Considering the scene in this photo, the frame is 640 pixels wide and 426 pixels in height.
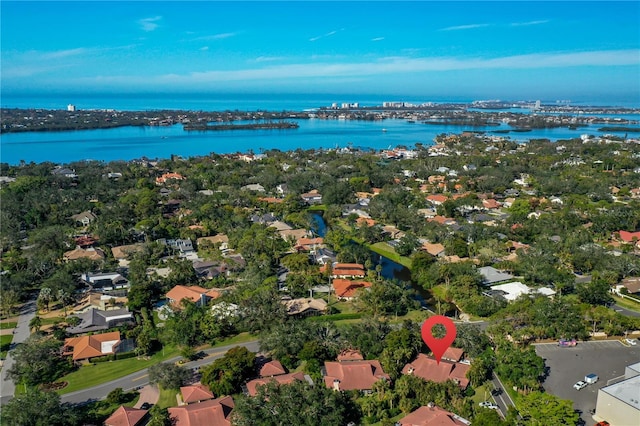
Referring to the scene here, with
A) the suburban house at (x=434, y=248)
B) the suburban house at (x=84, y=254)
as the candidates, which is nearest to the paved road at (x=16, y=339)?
the suburban house at (x=84, y=254)

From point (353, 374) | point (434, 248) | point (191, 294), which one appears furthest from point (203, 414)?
point (434, 248)

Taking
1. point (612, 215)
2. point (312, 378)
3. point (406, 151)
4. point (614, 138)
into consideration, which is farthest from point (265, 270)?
point (614, 138)

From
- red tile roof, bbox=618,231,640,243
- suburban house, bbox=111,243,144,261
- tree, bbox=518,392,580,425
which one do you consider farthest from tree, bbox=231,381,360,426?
red tile roof, bbox=618,231,640,243

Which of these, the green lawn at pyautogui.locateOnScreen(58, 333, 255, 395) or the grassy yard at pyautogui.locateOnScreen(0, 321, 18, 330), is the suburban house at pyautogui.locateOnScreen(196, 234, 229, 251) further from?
the green lawn at pyautogui.locateOnScreen(58, 333, 255, 395)

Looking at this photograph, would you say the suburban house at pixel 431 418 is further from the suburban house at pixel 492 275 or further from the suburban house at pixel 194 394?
the suburban house at pixel 492 275

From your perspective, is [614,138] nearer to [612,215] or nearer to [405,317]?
[612,215]
